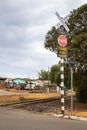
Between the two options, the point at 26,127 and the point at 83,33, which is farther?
the point at 83,33

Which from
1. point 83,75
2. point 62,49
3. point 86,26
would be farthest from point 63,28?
point 83,75

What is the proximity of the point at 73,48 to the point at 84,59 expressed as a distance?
1247 millimetres

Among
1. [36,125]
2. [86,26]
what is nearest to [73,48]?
[86,26]

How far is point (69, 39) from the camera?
3234 centimetres

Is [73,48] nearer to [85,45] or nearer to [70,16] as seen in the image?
[85,45]

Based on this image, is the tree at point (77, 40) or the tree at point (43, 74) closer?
the tree at point (77, 40)

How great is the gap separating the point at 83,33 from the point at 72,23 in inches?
115

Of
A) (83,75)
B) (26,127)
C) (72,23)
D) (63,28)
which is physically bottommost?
(26,127)

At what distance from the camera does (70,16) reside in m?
34.4

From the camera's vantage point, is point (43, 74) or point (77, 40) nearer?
point (77, 40)

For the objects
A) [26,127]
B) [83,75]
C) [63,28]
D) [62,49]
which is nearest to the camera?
[26,127]

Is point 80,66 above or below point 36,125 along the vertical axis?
above

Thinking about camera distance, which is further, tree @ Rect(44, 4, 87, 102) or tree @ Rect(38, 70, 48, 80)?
tree @ Rect(38, 70, 48, 80)

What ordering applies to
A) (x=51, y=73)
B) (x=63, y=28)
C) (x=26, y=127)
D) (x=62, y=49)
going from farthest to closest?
(x=51, y=73), (x=63, y=28), (x=62, y=49), (x=26, y=127)
